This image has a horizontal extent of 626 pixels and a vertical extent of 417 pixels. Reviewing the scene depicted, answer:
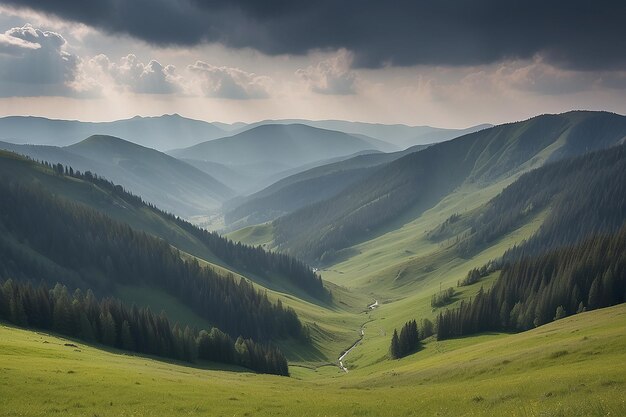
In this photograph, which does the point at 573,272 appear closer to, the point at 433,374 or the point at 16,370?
the point at 433,374

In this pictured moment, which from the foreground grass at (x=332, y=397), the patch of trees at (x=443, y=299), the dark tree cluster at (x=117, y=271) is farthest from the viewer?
the patch of trees at (x=443, y=299)

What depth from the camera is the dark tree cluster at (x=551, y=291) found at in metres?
123

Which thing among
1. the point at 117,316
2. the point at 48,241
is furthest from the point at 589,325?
the point at 48,241

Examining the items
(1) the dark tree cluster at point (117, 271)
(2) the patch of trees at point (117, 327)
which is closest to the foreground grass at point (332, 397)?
(2) the patch of trees at point (117, 327)

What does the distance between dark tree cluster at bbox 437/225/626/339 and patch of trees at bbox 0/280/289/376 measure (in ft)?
197

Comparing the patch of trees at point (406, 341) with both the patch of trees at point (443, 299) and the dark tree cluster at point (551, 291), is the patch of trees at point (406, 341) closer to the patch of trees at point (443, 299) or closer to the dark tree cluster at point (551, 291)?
the dark tree cluster at point (551, 291)

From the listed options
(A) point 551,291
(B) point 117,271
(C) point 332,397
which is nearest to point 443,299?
(A) point 551,291

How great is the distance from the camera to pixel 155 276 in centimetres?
19388

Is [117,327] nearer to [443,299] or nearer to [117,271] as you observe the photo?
[117,271]

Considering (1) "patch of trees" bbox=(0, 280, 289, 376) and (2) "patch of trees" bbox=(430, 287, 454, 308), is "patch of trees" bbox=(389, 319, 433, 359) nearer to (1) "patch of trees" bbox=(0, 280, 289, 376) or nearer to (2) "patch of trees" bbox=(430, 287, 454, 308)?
(1) "patch of trees" bbox=(0, 280, 289, 376)

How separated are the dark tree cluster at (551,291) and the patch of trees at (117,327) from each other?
60133mm

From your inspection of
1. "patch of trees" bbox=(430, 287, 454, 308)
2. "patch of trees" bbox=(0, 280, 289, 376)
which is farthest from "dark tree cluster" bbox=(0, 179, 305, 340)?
"patch of trees" bbox=(0, 280, 289, 376)

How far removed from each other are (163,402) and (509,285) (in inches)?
5153

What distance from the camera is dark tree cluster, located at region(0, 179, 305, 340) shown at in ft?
566
